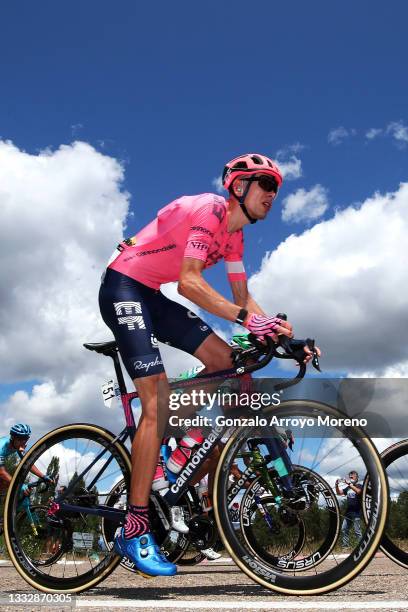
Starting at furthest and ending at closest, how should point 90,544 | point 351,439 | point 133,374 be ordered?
point 90,544, point 133,374, point 351,439

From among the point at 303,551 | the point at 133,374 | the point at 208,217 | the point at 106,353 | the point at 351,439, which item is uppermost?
the point at 208,217

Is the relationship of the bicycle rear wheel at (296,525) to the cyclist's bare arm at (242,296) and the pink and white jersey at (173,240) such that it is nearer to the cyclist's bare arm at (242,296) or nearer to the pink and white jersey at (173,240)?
the cyclist's bare arm at (242,296)

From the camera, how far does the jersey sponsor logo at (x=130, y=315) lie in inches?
171

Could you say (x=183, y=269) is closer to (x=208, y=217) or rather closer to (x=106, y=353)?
(x=208, y=217)

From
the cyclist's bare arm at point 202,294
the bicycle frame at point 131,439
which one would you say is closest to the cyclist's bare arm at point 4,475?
the bicycle frame at point 131,439

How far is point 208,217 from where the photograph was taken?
4266 mm

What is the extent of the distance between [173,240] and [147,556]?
6.76ft

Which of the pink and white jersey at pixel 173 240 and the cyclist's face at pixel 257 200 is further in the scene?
the cyclist's face at pixel 257 200

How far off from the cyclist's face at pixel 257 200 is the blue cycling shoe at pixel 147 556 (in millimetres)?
2282

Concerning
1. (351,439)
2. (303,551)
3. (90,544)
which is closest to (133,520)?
(90,544)

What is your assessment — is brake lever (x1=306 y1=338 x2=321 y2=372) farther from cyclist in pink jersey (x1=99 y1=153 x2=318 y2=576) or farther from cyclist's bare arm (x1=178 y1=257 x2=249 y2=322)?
cyclist's bare arm (x1=178 y1=257 x2=249 y2=322)

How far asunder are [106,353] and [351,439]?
1.86 meters

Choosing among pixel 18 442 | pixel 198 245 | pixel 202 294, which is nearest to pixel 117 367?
pixel 202 294

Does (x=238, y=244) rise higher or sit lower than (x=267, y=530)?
higher
